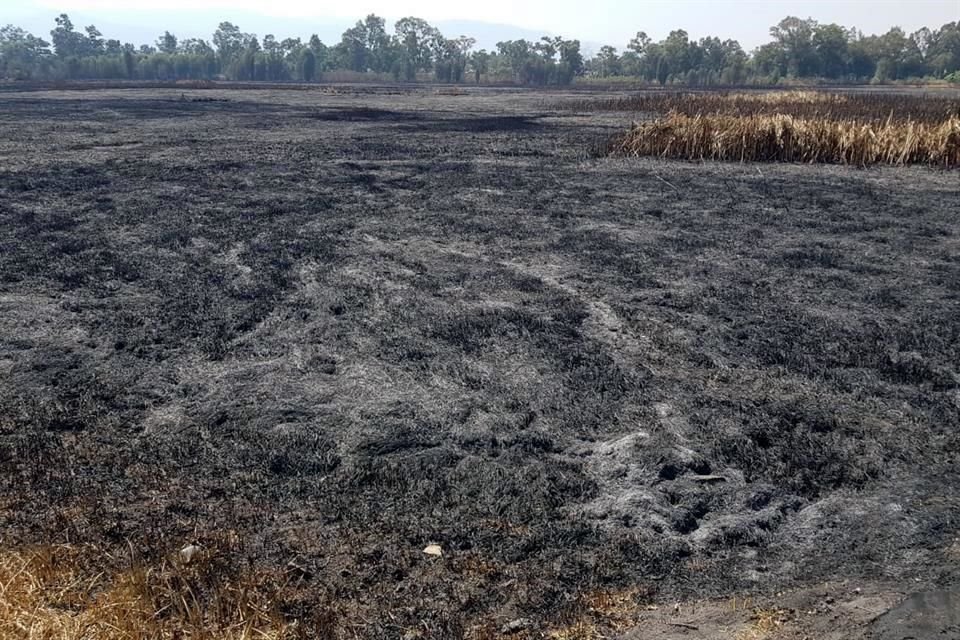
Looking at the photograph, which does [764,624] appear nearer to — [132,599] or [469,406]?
[469,406]

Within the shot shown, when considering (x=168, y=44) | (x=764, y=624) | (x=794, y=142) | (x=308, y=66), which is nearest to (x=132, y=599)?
(x=764, y=624)

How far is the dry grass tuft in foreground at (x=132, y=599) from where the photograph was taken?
107 inches

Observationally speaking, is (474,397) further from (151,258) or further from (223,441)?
(151,258)

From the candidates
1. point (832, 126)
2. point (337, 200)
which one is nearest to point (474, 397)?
point (337, 200)

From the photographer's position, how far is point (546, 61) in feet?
255

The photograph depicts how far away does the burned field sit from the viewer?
320cm

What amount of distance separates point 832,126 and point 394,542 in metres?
14.1

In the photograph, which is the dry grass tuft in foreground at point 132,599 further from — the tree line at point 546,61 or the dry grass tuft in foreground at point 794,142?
the tree line at point 546,61

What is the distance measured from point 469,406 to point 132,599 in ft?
7.39

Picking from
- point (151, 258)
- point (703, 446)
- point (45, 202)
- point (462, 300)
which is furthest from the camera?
point (45, 202)

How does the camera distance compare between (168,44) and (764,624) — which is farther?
(168,44)

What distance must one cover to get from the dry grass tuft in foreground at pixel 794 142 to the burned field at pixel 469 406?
15.1 feet

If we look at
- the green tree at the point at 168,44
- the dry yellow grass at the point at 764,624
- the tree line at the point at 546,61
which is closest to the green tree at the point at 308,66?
the tree line at the point at 546,61

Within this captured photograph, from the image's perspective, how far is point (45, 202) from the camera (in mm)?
10070
